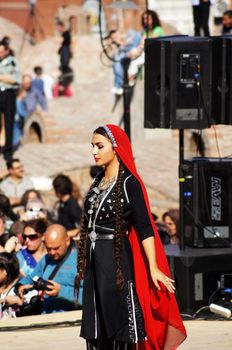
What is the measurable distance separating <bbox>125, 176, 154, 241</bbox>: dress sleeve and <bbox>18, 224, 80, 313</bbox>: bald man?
248 centimetres

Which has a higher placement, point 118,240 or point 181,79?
point 181,79

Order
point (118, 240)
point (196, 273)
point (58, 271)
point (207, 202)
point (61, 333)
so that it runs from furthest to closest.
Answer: point (207, 202) → point (196, 273) → point (58, 271) → point (61, 333) → point (118, 240)

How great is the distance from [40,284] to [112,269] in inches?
96.1

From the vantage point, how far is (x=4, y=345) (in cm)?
970

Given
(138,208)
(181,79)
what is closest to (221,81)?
(181,79)

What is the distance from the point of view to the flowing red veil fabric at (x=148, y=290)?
8211 millimetres

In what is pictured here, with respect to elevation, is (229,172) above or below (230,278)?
above

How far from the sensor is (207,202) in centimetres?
1133

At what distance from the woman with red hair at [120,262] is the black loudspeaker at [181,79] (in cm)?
296

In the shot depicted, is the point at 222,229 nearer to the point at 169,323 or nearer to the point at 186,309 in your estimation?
the point at 186,309

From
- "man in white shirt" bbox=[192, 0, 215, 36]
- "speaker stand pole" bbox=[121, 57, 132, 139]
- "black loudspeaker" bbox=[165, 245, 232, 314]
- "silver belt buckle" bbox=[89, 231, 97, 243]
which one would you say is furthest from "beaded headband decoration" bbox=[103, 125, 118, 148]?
"man in white shirt" bbox=[192, 0, 215, 36]

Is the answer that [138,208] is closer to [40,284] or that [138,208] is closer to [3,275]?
[40,284]

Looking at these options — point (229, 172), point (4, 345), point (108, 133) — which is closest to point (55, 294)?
point (4, 345)

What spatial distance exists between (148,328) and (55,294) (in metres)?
2.39
